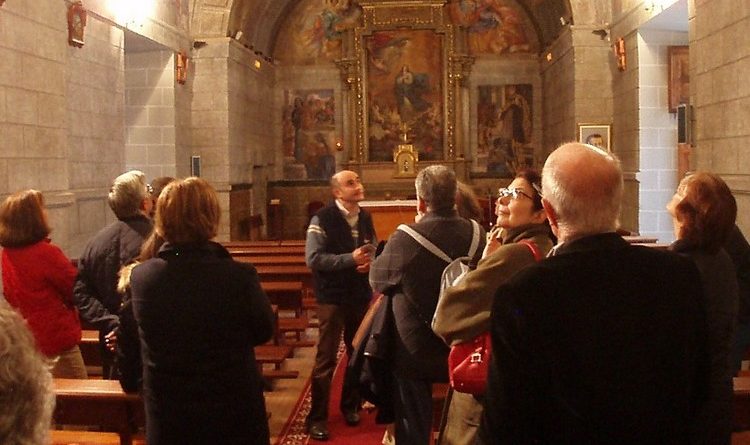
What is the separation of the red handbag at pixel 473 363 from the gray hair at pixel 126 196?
218 centimetres

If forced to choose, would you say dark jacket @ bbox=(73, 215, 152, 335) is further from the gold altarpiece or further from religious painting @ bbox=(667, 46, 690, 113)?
the gold altarpiece

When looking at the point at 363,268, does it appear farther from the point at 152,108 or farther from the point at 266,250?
the point at 152,108

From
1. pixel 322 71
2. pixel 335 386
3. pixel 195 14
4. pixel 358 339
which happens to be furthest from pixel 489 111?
pixel 358 339

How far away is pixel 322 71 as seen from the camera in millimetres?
18922

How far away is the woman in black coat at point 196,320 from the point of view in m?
3.04

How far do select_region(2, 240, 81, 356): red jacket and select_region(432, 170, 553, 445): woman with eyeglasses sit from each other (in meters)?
2.31

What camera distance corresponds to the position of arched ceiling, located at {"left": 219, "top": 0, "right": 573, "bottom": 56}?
48.7 ft

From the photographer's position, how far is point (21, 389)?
4.06ft

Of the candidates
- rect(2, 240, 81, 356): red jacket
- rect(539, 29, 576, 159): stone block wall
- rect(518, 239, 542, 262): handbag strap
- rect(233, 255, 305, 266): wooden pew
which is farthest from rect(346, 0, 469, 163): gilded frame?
rect(518, 239, 542, 262): handbag strap

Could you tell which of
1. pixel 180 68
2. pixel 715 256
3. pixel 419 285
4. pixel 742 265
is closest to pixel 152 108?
pixel 180 68

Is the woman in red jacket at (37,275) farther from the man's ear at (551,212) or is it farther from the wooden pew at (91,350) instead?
the man's ear at (551,212)

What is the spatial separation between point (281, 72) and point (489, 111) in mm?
4652

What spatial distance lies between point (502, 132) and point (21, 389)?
17860 millimetres

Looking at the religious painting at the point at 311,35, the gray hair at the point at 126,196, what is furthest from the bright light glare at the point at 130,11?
the gray hair at the point at 126,196
